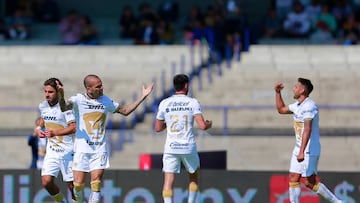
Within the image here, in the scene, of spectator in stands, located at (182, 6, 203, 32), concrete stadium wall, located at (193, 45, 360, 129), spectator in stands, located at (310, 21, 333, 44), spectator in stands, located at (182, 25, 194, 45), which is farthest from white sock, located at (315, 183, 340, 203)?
spectator in stands, located at (182, 6, 203, 32)

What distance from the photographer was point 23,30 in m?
31.3

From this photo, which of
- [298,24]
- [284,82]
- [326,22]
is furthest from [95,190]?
[326,22]

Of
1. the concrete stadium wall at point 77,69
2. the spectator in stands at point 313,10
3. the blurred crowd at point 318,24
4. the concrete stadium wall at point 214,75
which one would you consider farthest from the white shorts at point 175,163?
the spectator in stands at point 313,10

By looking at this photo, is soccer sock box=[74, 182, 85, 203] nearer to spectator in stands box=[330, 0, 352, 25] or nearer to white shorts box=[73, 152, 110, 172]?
white shorts box=[73, 152, 110, 172]

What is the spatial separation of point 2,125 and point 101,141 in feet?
33.5

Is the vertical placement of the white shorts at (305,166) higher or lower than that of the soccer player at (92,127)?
lower

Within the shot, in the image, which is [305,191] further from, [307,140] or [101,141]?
[101,141]

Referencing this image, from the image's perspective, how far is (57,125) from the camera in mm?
16422

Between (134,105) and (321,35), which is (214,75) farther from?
(134,105)

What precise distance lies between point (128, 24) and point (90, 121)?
590 inches

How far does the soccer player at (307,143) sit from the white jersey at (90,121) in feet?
8.30

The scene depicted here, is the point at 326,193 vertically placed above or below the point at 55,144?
below

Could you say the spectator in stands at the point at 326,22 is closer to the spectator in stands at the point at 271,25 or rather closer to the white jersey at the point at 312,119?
the spectator in stands at the point at 271,25

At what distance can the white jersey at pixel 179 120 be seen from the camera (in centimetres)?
1608
